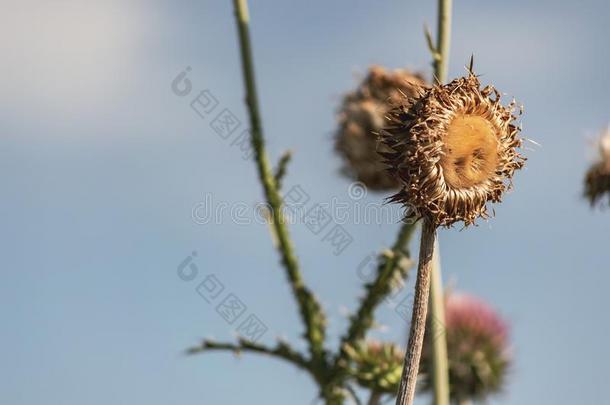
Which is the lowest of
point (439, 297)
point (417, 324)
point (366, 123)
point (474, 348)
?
point (417, 324)

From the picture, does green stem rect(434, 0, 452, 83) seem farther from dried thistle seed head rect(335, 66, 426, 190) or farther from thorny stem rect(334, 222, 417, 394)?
dried thistle seed head rect(335, 66, 426, 190)

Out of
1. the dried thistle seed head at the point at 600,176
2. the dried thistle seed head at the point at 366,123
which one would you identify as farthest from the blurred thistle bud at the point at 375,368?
the dried thistle seed head at the point at 600,176

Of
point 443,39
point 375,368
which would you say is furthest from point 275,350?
point 443,39

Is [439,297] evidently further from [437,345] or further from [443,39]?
[443,39]

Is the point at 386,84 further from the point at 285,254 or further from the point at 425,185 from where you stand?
the point at 425,185

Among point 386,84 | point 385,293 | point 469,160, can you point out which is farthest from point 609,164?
point 469,160

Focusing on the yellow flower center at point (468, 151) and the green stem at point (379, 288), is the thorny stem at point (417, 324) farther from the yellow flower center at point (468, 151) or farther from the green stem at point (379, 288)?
the green stem at point (379, 288)
